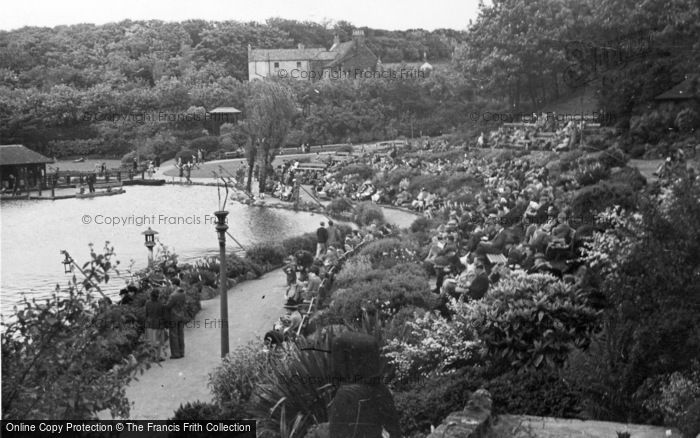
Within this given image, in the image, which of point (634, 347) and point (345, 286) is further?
point (345, 286)

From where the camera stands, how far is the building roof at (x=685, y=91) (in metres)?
24.1

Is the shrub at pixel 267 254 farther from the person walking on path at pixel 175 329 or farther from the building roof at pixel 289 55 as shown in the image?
the building roof at pixel 289 55

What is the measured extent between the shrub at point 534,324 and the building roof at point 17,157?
32233 mm

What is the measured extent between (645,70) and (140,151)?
1088 inches

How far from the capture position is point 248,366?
10891 mm

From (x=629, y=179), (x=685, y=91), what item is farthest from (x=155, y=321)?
(x=685, y=91)

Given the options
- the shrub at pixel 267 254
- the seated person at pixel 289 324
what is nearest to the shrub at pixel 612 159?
the shrub at pixel 267 254

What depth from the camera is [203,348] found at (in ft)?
45.4

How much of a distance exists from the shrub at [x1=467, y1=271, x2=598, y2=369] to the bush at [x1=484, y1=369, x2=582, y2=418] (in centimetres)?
43

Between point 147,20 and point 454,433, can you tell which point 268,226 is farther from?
point 147,20

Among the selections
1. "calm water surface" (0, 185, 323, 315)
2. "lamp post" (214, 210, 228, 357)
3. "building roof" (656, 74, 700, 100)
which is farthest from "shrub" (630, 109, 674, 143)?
"lamp post" (214, 210, 228, 357)

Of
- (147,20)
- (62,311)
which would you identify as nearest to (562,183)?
(62,311)

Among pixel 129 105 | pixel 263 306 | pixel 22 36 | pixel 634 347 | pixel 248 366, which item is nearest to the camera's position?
pixel 634 347

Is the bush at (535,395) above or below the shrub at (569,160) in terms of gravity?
below
